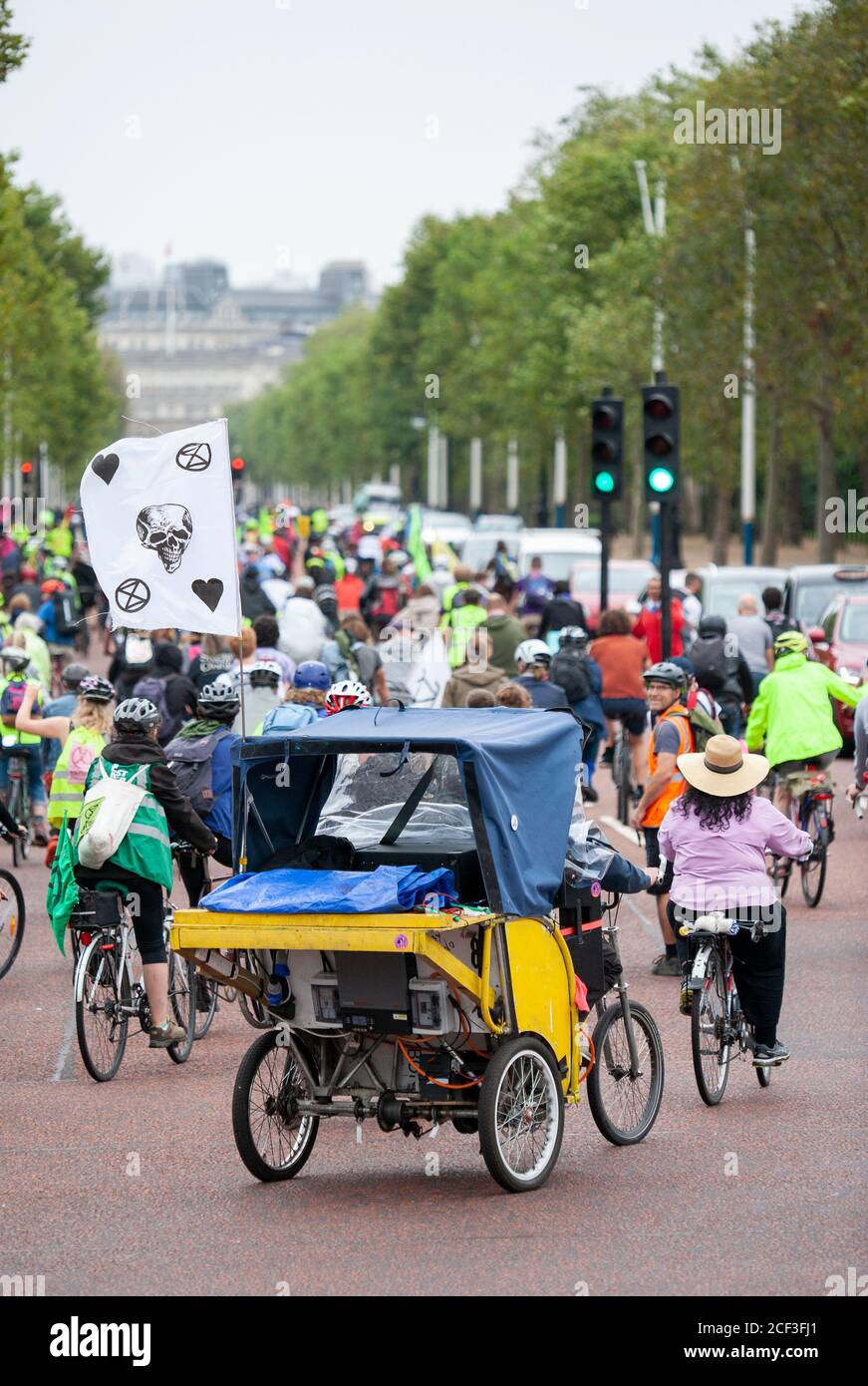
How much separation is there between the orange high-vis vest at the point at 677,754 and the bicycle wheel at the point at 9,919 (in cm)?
333

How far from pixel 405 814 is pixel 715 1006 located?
5.80 feet

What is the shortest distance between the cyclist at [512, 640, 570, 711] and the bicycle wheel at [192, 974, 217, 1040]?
473 cm

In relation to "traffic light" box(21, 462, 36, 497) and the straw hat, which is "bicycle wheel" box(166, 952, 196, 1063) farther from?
"traffic light" box(21, 462, 36, 497)

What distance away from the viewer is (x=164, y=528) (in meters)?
8.90

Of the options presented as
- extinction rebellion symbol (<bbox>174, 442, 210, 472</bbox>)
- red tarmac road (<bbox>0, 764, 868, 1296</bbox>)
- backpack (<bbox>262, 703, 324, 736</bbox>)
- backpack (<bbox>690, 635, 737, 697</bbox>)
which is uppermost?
extinction rebellion symbol (<bbox>174, 442, 210, 472</bbox>)

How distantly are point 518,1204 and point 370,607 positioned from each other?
68.7 feet

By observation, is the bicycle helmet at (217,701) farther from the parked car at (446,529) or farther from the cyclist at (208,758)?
the parked car at (446,529)

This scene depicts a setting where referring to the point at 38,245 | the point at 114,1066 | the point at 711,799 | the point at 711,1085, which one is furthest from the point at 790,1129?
the point at 38,245

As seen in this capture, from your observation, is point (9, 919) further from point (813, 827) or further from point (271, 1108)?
point (813, 827)

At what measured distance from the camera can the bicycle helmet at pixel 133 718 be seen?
Answer: 1012 centimetres

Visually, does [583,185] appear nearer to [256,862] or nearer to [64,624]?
[64,624]

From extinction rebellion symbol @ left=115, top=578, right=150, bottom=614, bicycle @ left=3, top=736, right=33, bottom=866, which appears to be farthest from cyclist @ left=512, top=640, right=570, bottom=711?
extinction rebellion symbol @ left=115, top=578, right=150, bottom=614

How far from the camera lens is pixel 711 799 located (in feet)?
31.1

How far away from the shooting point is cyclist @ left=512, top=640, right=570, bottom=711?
15.5 m
